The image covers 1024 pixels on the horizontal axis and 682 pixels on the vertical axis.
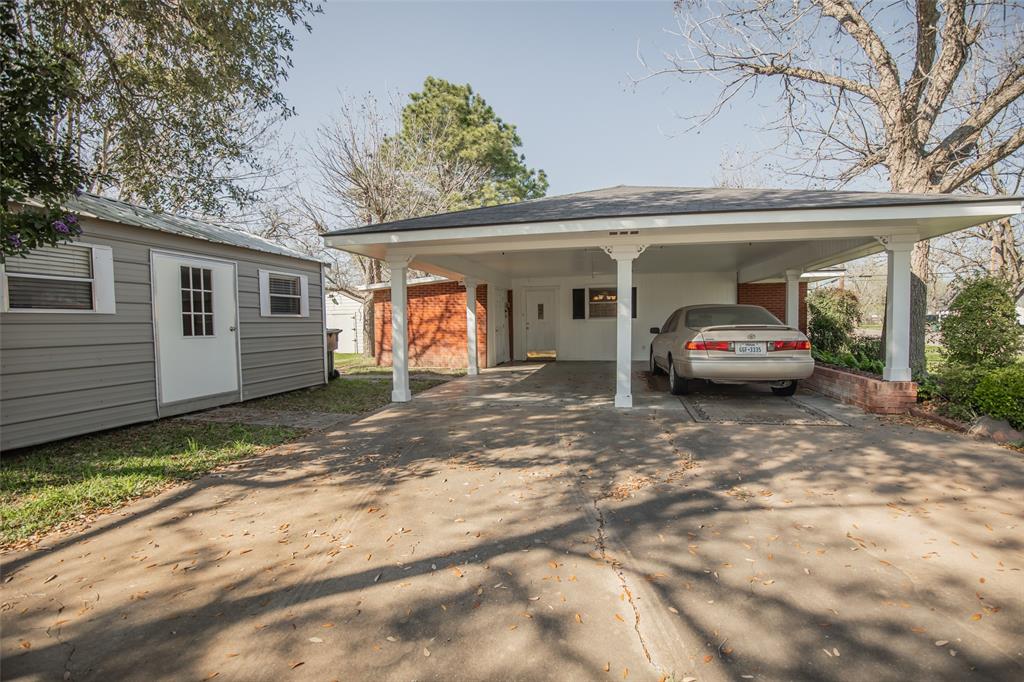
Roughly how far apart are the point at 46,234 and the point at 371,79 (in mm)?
15648

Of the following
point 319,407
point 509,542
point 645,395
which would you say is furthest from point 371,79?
point 509,542

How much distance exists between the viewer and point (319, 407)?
792cm

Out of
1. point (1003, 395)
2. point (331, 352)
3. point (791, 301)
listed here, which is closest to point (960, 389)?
point (1003, 395)

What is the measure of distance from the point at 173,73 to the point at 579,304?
10.7 metres

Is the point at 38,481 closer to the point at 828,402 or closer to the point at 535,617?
the point at 535,617

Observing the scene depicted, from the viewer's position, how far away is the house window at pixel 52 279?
520cm

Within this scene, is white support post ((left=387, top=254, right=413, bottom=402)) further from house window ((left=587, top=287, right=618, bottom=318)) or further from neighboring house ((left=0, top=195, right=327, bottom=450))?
house window ((left=587, top=287, right=618, bottom=318))

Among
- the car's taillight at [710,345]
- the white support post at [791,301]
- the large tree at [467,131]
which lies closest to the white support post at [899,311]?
the car's taillight at [710,345]

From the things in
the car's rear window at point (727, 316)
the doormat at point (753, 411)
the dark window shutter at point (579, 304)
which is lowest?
the doormat at point (753, 411)

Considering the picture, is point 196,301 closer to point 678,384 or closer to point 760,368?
point 678,384

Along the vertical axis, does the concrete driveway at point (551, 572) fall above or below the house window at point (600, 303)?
below

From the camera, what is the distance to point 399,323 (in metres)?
7.98

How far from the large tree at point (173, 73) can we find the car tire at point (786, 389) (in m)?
8.72

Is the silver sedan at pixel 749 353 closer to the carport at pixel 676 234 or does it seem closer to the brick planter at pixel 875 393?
the brick planter at pixel 875 393
